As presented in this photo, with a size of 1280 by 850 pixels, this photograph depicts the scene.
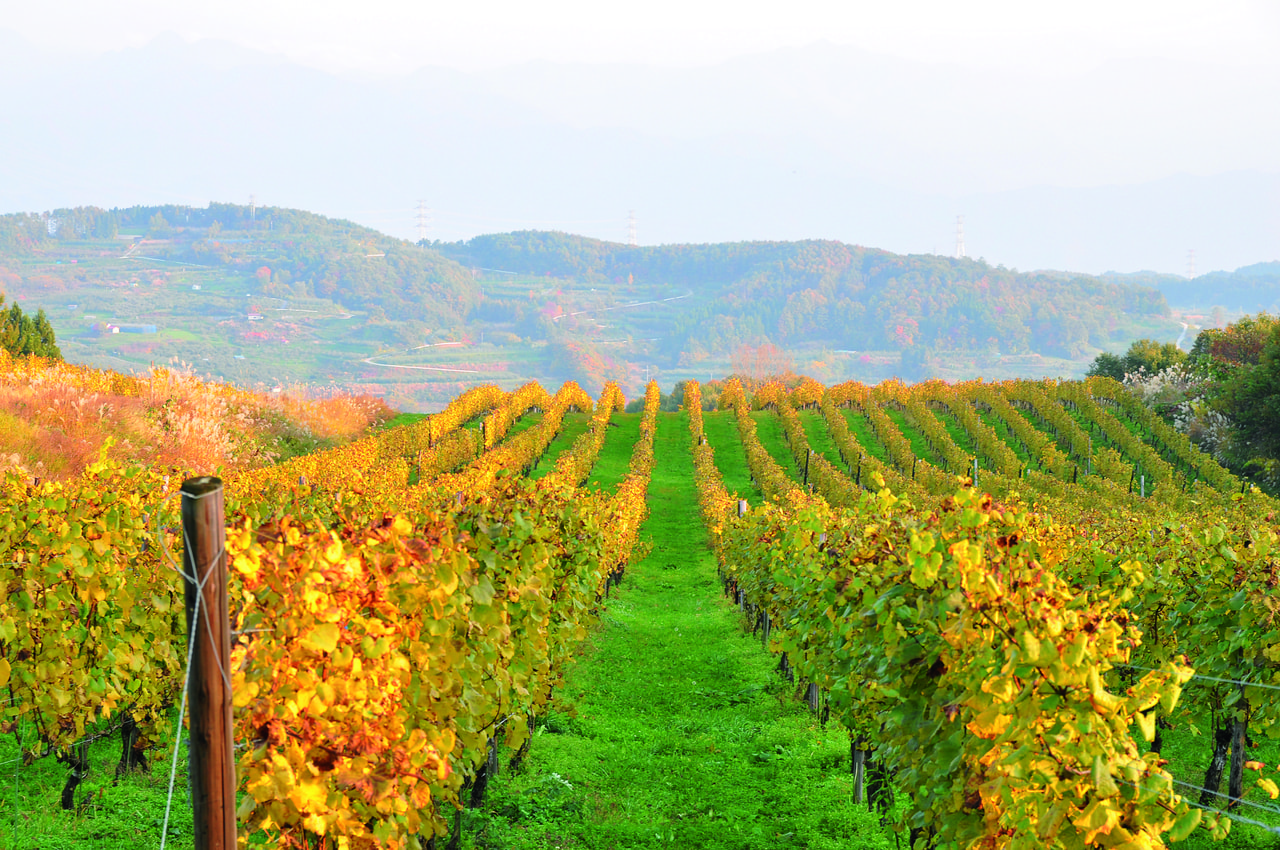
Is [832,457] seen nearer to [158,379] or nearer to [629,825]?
[158,379]

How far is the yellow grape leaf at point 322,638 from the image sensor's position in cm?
368

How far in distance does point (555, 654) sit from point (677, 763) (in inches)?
60.3

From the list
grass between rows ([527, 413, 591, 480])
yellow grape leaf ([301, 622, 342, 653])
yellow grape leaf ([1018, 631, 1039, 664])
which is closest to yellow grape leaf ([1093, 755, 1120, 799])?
yellow grape leaf ([1018, 631, 1039, 664])

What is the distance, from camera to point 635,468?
3534cm

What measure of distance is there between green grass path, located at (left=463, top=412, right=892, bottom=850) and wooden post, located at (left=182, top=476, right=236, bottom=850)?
143 inches

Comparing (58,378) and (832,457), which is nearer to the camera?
(58,378)

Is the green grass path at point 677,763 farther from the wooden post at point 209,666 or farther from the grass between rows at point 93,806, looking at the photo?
the wooden post at point 209,666

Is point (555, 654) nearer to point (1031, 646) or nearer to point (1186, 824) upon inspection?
point (1031, 646)

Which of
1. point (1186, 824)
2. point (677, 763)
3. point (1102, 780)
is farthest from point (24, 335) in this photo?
point (1186, 824)

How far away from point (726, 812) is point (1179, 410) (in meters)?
46.9

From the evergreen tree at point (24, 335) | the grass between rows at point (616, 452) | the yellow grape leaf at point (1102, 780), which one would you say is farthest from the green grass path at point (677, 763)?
the evergreen tree at point (24, 335)

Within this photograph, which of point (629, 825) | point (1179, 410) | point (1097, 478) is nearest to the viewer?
point (629, 825)

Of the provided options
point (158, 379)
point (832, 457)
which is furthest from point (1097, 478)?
point (158, 379)

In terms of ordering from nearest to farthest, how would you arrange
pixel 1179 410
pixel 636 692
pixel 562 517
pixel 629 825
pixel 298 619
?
pixel 298 619
pixel 629 825
pixel 562 517
pixel 636 692
pixel 1179 410
